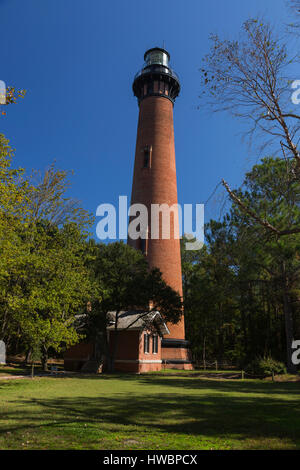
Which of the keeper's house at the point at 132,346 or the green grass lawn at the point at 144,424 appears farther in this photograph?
the keeper's house at the point at 132,346

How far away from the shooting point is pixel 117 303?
24844 millimetres

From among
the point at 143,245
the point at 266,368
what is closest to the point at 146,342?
the point at 143,245

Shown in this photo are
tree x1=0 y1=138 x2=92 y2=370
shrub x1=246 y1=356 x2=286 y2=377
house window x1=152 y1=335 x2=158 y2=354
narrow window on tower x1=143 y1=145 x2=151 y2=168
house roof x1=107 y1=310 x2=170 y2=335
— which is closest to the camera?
tree x1=0 y1=138 x2=92 y2=370

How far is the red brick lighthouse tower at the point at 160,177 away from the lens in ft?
102

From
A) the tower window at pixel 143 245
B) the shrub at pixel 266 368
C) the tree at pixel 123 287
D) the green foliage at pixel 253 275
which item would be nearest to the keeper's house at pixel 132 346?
the tree at pixel 123 287

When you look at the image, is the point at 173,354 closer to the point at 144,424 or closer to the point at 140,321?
the point at 140,321

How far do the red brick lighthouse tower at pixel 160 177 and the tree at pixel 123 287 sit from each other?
4.28m

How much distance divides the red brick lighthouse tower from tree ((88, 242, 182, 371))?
4.28 meters

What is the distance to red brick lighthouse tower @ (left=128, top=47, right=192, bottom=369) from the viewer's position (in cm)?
3100

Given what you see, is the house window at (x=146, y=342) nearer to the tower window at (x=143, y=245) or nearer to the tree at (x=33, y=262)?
the tower window at (x=143, y=245)

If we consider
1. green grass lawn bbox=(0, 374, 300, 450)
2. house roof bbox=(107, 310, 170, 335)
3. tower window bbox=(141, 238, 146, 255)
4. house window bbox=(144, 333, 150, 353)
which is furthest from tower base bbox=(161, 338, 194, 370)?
green grass lawn bbox=(0, 374, 300, 450)

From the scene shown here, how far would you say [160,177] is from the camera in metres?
32.0

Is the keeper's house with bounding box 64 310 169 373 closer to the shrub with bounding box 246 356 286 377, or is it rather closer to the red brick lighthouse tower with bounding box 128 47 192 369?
the red brick lighthouse tower with bounding box 128 47 192 369

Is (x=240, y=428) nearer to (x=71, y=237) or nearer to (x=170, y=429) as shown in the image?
(x=170, y=429)
